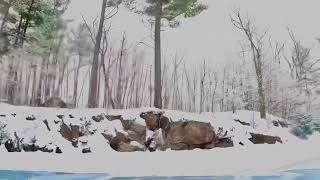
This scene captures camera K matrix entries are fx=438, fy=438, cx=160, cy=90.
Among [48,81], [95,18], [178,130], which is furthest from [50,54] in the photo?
[178,130]

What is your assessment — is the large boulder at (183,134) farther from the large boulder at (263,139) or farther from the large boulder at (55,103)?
the large boulder at (55,103)

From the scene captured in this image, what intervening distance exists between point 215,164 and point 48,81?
13.3ft

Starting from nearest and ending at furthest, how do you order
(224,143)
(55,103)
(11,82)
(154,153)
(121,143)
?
1. (154,153)
2. (121,143)
3. (224,143)
4. (55,103)
5. (11,82)

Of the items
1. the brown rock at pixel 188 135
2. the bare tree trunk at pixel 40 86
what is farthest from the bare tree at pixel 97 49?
the brown rock at pixel 188 135

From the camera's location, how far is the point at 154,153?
22.8 ft

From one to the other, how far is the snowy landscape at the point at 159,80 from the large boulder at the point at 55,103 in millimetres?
21

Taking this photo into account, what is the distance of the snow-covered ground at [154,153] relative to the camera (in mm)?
5773

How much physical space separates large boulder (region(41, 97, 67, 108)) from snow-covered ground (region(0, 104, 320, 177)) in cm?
32

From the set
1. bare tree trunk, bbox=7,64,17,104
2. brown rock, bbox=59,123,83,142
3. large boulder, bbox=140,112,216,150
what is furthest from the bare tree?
bare tree trunk, bbox=7,64,17,104

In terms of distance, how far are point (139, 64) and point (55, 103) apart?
2.01 metres

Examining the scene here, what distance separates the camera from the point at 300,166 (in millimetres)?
6008

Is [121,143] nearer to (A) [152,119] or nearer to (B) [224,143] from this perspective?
(A) [152,119]

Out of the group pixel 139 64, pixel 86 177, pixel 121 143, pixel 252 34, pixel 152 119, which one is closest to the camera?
pixel 86 177

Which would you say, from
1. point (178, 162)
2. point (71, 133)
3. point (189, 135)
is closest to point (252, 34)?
point (189, 135)
